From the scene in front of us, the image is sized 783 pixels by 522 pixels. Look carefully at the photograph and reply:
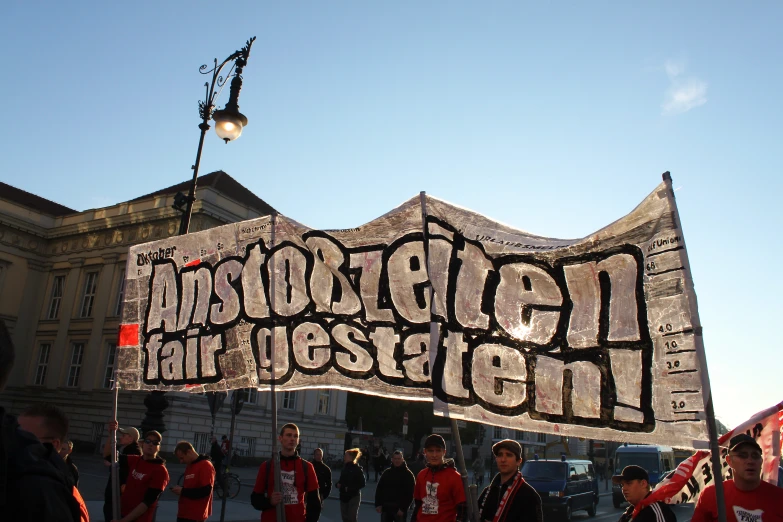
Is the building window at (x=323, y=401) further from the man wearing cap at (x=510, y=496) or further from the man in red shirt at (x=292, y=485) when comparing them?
the man wearing cap at (x=510, y=496)

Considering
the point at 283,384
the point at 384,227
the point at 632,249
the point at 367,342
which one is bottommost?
the point at 283,384

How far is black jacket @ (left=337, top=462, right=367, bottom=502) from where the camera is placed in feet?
33.9

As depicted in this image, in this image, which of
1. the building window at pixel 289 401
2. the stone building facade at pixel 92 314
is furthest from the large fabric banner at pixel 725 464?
the building window at pixel 289 401

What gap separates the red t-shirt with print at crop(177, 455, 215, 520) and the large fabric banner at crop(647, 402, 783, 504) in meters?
4.23

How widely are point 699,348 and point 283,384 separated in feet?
10.6

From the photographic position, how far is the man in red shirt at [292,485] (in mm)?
5258

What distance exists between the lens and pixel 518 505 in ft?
14.1

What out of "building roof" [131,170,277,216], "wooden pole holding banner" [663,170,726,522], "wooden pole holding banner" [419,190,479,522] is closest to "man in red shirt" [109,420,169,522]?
"wooden pole holding banner" [419,190,479,522]

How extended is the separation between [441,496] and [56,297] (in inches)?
1679

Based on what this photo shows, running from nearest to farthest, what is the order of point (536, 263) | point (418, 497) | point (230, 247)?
point (536, 263) → point (418, 497) → point (230, 247)

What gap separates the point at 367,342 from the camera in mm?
4918

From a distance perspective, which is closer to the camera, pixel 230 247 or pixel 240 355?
pixel 240 355

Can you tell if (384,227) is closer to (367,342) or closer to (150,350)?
(367,342)

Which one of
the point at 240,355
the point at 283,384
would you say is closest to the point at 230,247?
the point at 240,355
